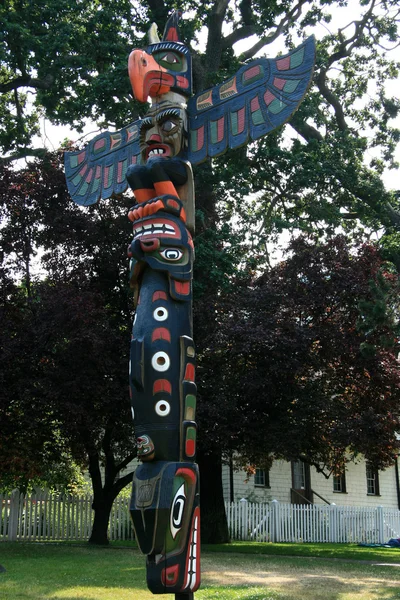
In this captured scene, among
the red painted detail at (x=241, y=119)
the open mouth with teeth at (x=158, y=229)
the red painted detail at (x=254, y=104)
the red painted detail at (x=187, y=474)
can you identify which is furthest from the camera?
the red painted detail at (x=241, y=119)

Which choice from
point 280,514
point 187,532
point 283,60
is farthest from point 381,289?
point 280,514

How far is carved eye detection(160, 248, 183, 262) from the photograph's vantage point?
9742mm

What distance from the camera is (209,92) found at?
11156 mm

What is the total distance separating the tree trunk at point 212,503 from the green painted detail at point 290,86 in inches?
507

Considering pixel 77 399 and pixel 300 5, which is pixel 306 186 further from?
pixel 77 399

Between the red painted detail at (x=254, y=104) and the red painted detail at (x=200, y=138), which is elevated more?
the red painted detail at (x=254, y=104)

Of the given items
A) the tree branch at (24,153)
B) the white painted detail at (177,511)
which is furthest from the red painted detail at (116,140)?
the tree branch at (24,153)

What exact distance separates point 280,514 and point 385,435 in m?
6.32

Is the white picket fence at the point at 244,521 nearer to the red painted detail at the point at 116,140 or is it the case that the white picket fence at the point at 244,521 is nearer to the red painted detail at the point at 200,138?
the red painted detail at the point at 116,140

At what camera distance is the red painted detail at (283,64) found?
1033 cm

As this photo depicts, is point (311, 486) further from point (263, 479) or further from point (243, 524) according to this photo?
point (243, 524)

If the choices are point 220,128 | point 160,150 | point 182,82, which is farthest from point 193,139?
point 182,82

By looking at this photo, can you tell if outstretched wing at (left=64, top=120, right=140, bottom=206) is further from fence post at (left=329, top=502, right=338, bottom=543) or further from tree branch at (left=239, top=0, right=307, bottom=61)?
fence post at (left=329, top=502, right=338, bottom=543)

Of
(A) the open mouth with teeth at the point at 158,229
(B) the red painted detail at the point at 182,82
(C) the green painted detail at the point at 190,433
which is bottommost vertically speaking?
(C) the green painted detail at the point at 190,433
